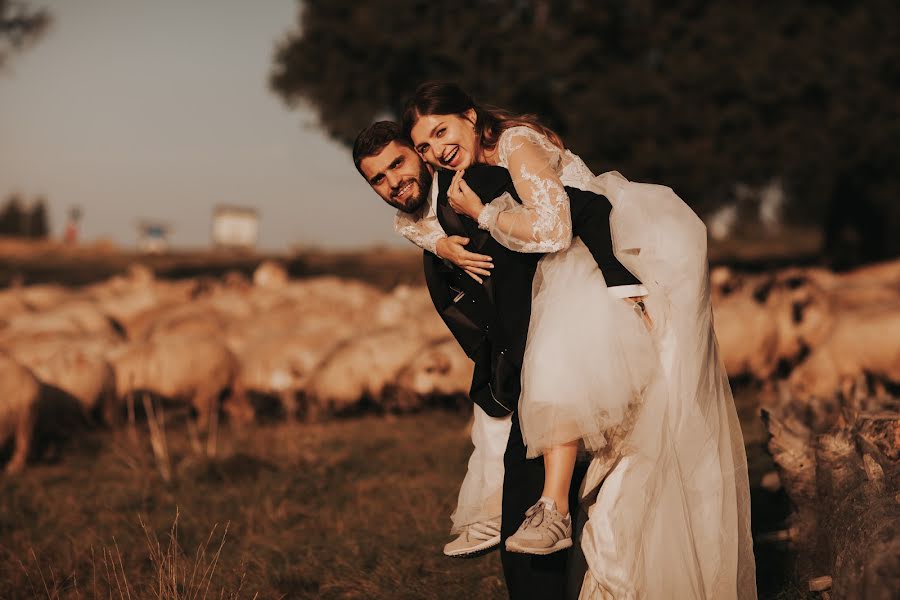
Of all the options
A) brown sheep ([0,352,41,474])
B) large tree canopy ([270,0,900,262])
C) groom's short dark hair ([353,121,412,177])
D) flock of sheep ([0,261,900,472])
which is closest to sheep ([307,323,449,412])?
flock of sheep ([0,261,900,472])

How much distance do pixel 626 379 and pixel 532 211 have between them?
56 centimetres

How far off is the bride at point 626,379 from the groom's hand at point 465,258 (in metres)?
0.12

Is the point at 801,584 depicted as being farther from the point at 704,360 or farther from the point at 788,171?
the point at 788,171

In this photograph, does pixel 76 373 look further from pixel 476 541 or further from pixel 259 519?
pixel 476 541

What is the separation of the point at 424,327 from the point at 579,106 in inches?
260

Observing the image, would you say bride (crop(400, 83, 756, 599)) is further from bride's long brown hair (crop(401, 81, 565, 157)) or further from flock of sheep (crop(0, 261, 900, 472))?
flock of sheep (crop(0, 261, 900, 472))

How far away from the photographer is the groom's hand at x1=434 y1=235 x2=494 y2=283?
3119mm

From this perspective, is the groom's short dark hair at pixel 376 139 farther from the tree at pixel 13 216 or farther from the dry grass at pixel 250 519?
the tree at pixel 13 216

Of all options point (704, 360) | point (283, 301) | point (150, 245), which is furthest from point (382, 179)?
point (150, 245)

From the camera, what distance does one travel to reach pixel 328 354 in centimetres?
896

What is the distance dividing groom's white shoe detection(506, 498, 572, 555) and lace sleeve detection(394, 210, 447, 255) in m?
0.96

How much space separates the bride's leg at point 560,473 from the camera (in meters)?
2.86

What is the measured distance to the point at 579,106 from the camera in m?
14.8

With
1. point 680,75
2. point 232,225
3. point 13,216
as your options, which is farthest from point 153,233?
point 13,216
